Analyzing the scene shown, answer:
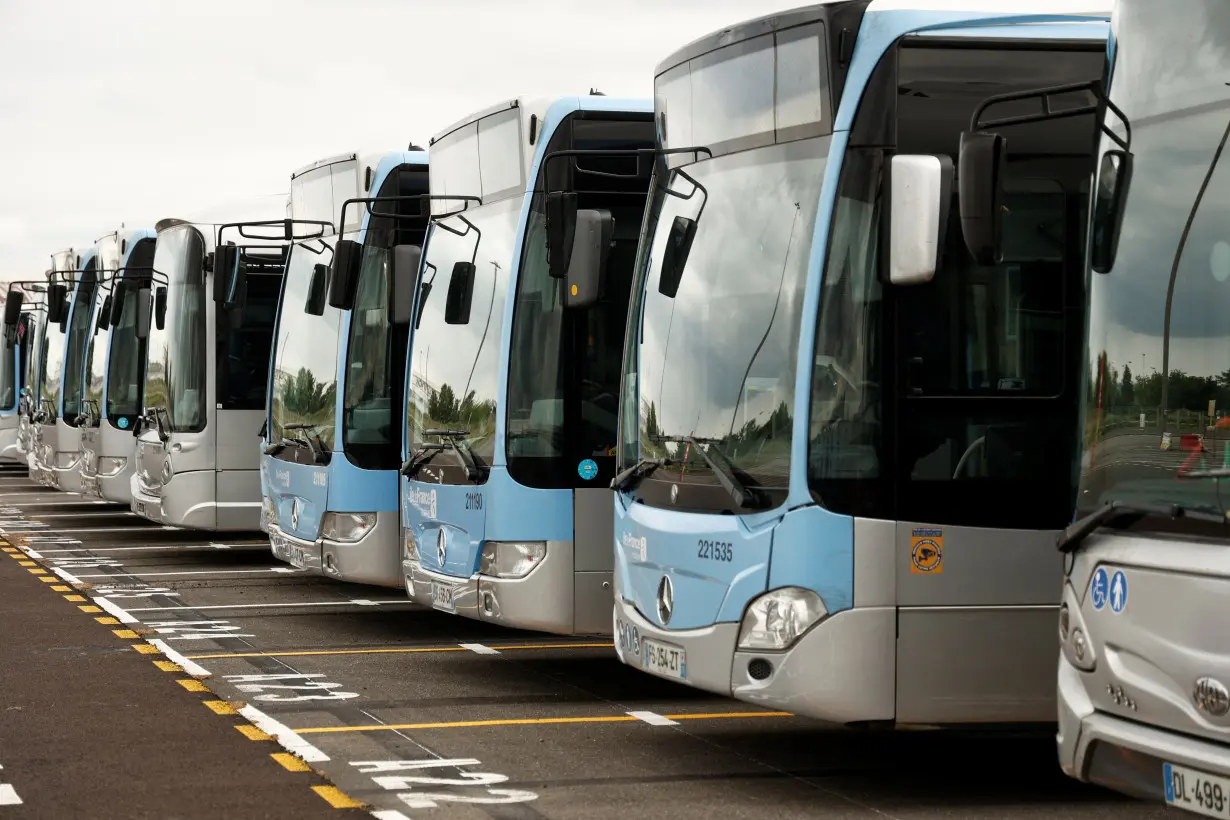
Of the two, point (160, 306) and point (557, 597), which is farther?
point (160, 306)

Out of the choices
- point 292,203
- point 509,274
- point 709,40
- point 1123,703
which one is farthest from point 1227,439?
point 292,203

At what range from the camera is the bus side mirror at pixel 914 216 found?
7012 millimetres

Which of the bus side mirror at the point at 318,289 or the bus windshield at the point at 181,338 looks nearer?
the bus side mirror at the point at 318,289

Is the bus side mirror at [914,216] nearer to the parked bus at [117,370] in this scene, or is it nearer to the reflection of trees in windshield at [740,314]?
the reflection of trees in windshield at [740,314]

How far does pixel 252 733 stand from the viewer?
30.9ft

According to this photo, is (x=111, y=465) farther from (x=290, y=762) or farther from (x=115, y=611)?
(x=290, y=762)

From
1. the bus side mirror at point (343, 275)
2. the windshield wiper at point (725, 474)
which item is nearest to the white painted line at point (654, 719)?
the windshield wiper at point (725, 474)

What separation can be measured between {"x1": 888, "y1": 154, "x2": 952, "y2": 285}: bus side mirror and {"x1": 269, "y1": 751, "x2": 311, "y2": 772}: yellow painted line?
11.2 ft

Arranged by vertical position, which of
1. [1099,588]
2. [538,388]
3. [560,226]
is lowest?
[1099,588]

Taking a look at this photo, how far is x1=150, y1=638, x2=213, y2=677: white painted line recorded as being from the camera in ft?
38.1

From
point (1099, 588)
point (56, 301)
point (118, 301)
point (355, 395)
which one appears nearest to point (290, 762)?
point (1099, 588)

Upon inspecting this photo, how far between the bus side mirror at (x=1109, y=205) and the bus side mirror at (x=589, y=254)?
344 centimetres

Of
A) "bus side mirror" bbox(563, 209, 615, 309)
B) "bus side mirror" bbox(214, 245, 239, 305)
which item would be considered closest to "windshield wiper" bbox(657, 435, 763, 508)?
"bus side mirror" bbox(563, 209, 615, 309)

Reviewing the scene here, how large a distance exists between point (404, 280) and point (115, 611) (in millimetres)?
4416
